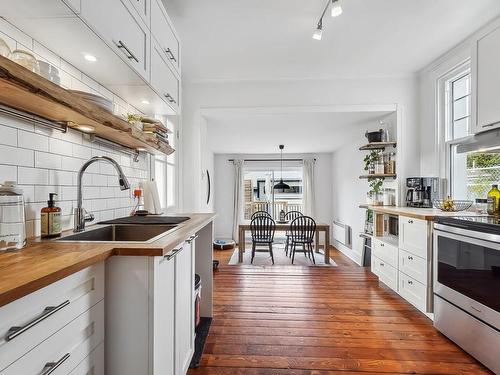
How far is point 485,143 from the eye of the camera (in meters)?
2.11

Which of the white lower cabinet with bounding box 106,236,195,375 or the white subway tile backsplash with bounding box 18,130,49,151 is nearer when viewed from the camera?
the white lower cabinet with bounding box 106,236,195,375

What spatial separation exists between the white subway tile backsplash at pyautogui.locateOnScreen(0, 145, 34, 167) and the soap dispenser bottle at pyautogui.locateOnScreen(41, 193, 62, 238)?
0.17 m

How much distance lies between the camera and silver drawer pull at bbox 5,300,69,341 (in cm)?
58

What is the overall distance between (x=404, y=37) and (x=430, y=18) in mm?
287

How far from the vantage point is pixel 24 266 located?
74cm

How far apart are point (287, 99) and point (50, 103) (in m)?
2.81

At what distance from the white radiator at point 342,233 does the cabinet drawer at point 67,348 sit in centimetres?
518

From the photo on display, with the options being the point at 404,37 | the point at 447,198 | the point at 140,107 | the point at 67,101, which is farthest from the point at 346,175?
the point at 67,101

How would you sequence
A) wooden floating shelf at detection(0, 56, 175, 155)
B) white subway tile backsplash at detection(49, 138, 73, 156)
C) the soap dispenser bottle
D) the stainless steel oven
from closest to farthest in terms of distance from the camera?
wooden floating shelf at detection(0, 56, 175, 155), the soap dispenser bottle, white subway tile backsplash at detection(49, 138, 73, 156), the stainless steel oven

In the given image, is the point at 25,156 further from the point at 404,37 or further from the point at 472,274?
the point at 404,37

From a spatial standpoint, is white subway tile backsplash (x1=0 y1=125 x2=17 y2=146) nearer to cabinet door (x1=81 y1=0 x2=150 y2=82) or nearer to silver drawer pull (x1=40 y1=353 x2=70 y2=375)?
cabinet door (x1=81 y1=0 x2=150 y2=82)

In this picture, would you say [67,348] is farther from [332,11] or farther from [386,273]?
[386,273]

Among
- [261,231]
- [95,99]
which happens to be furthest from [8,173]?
[261,231]

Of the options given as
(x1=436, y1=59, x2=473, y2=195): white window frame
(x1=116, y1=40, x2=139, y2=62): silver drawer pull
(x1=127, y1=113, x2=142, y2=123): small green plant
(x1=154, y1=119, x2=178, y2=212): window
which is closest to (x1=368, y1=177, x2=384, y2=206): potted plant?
(x1=436, y1=59, x2=473, y2=195): white window frame
